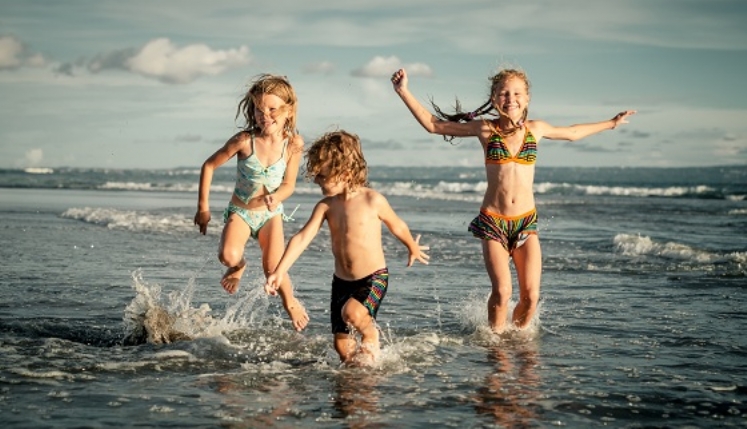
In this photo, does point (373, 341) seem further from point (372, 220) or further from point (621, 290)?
point (621, 290)

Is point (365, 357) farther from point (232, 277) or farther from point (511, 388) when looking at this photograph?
point (232, 277)

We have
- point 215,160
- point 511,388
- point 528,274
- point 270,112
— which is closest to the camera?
point 511,388

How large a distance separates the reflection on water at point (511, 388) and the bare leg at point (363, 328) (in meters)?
0.79

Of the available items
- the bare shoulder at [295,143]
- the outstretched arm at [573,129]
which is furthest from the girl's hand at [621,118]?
the bare shoulder at [295,143]

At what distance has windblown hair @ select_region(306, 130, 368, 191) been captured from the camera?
19.8ft

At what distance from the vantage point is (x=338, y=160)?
237 inches

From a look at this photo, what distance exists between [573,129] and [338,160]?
2371 mm

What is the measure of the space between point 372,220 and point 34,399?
238 cm

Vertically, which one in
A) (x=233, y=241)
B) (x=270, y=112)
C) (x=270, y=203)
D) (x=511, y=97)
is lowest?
(x=233, y=241)

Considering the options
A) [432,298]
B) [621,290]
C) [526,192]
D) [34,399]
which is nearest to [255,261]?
[432,298]

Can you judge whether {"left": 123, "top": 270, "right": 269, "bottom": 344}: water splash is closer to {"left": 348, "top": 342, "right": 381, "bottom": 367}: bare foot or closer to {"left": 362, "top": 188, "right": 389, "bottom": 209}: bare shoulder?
{"left": 348, "top": 342, "right": 381, "bottom": 367}: bare foot

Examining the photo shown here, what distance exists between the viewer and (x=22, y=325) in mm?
7375

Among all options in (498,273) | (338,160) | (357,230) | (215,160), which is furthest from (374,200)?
(215,160)

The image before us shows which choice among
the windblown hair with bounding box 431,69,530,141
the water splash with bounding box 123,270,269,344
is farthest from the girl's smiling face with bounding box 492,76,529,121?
the water splash with bounding box 123,270,269,344
